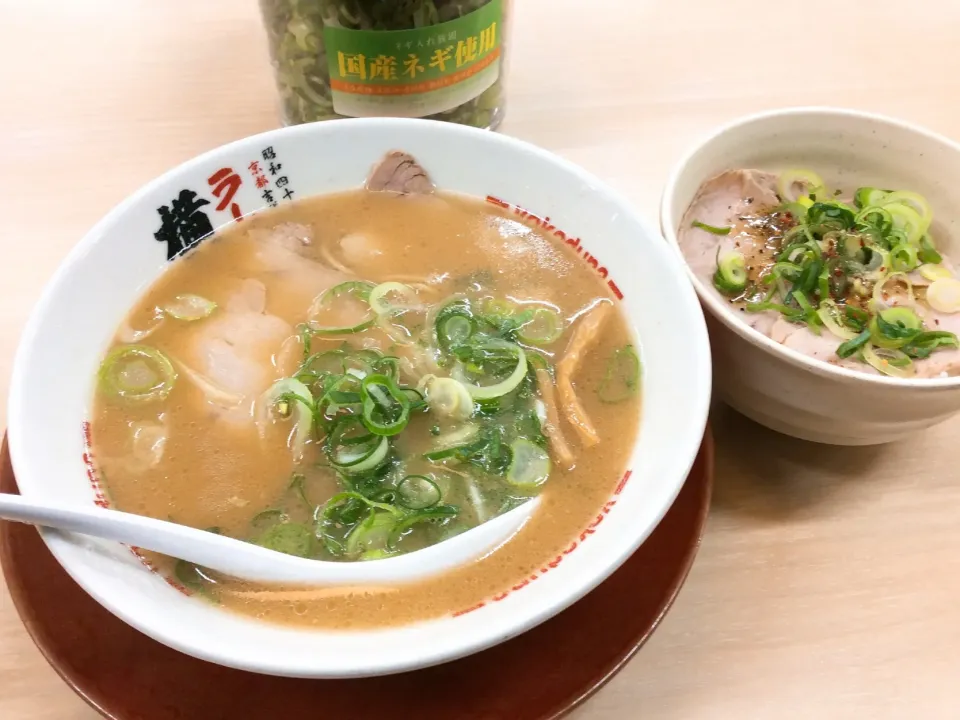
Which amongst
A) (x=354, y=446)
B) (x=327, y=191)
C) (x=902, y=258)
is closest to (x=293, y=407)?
(x=354, y=446)

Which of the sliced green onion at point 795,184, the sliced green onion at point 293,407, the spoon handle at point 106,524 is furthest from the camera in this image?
the sliced green onion at point 795,184

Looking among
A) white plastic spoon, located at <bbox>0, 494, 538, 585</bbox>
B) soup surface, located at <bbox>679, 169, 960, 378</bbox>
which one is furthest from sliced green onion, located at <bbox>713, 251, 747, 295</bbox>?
white plastic spoon, located at <bbox>0, 494, 538, 585</bbox>

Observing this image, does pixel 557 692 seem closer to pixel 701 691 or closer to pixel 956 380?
pixel 701 691

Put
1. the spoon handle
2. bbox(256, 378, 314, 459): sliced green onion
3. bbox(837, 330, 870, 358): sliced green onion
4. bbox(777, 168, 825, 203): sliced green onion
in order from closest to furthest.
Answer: the spoon handle, bbox(256, 378, 314, 459): sliced green onion, bbox(837, 330, 870, 358): sliced green onion, bbox(777, 168, 825, 203): sliced green onion

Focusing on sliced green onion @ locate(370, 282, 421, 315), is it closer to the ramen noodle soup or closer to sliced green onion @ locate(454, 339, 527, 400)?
the ramen noodle soup

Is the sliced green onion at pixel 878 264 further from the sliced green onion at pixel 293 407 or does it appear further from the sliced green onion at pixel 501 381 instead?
the sliced green onion at pixel 293 407

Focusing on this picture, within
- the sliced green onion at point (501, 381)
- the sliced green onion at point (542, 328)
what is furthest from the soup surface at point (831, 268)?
the sliced green onion at point (501, 381)

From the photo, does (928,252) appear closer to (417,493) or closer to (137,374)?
(417,493)
